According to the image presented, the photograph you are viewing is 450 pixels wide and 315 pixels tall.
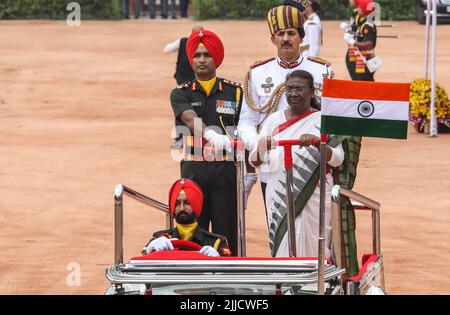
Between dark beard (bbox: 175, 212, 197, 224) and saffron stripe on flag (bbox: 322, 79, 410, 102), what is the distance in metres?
1.57

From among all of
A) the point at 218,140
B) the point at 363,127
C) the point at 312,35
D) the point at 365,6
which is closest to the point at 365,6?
the point at 365,6

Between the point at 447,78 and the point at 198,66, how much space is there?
1634cm

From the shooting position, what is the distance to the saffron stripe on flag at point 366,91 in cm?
668

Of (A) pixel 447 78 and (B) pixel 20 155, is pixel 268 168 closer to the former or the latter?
(B) pixel 20 155

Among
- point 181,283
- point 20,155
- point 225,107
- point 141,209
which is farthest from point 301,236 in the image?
point 20,155

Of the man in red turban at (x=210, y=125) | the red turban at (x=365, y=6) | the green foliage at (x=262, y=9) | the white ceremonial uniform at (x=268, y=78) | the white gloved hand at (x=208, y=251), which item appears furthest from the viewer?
the green foliage at (x=262, y=9)

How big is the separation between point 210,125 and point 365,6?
1071cm

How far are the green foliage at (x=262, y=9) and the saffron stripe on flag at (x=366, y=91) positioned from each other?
106 feet

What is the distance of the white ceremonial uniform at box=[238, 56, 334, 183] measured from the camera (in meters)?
8.89

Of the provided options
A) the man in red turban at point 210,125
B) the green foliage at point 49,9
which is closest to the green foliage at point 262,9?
the green foliage at point 49,9

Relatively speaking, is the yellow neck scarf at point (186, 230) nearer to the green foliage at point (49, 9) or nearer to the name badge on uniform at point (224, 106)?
the name badge on uniform at point (224, 106)

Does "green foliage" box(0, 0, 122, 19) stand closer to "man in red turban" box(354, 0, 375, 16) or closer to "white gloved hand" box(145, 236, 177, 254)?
"man in red turban" box(354, 0, 375, 16)

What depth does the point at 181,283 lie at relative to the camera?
6348mm

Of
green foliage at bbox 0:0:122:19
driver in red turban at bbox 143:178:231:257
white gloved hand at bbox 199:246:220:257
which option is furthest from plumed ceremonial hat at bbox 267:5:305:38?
green foliage at bbox 0:0:122:19
